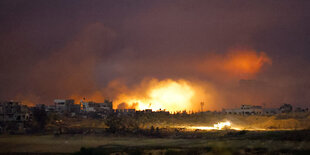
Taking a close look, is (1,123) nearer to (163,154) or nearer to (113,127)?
(113,127)

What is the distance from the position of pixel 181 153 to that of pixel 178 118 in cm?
6143

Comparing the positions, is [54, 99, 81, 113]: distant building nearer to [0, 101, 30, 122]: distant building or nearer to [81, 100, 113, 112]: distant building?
[81, 100, 113, 112]: distant building

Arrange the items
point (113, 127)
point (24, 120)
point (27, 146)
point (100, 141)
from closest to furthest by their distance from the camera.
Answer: point (27, 146)
point (100, 141)
point (113, 127)
point (24, 120)

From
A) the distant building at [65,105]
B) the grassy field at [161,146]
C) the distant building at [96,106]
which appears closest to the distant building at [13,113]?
the grassy field at [161,146]

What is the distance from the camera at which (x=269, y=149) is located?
1654 inches

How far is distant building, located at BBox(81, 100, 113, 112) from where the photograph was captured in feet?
414

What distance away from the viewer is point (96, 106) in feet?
443

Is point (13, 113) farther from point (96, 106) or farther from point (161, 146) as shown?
point (161, 146)

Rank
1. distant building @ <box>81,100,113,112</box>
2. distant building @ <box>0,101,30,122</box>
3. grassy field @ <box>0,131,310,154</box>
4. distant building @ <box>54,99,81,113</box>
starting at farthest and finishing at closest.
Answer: distant building @ <box>81,100,113,112</box>
distant building @ <box>54,99,81,113</box>
distant building @ <box>0,101,30,122</box>
grassy field @ <box>0,131,310,154</box>

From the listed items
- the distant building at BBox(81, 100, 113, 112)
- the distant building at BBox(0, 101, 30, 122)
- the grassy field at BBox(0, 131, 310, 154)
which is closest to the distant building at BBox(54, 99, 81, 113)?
the distant building at BBox(81, 100, 113, 112)

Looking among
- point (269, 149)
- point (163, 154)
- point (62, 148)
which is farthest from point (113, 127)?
point (269, 149)

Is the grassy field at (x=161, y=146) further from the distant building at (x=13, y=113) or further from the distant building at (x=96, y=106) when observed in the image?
the distant building at (x=96, y=106)

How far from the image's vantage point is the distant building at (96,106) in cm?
12623

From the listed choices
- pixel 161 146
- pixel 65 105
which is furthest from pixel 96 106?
pixel 161 146
